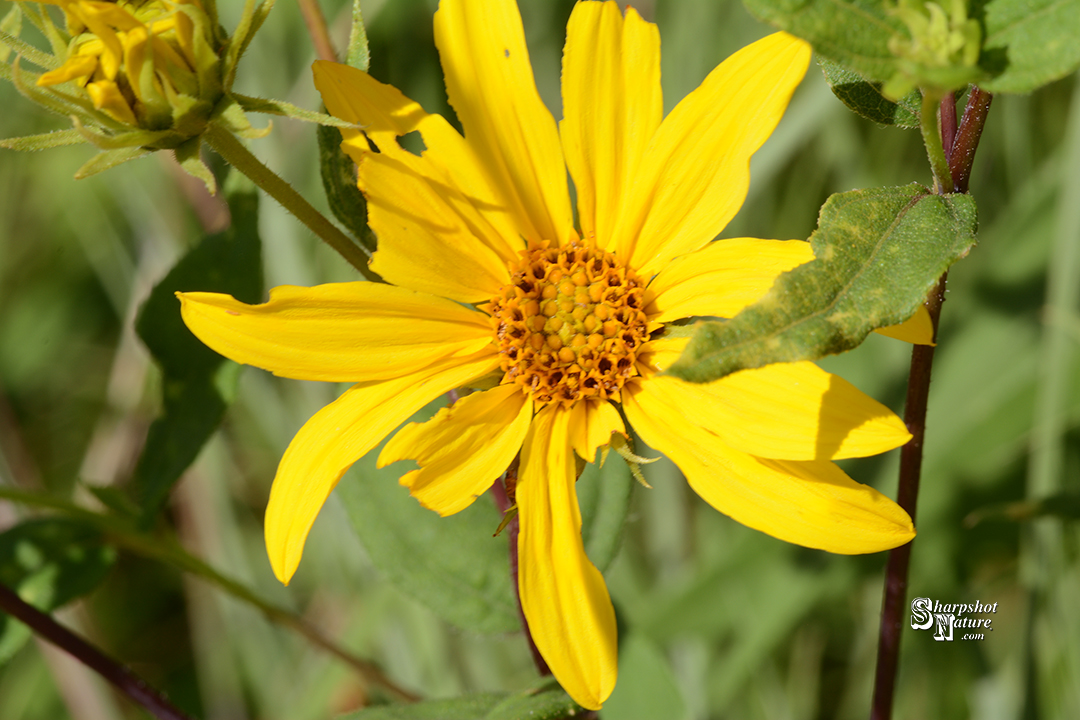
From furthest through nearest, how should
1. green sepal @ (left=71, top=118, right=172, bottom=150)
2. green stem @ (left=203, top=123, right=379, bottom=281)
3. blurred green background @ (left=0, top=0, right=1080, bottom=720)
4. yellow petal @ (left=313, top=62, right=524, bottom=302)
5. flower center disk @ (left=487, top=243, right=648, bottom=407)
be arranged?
blurred green background @ (left=0, top=0, right=1080, bottom=720), flower center disk @ (left=487, top=243, right=648, bottom=407), yellow petal @ (left=313, top=62, right=524, bottom=302), green stem @ (left=203, top=123, right=379, bottom=281), green sepal @ (left=71, top=118, right=172, bottom=150)

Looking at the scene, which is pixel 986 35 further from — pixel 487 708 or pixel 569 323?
pixel 487 708

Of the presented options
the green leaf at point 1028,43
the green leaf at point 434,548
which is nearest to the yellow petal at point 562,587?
the green leaf at point 434,548

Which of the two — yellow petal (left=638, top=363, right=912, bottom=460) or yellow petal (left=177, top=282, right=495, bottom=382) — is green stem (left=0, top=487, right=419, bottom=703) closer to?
yellow petal (left=177, top=282, right=495, bottom=382)

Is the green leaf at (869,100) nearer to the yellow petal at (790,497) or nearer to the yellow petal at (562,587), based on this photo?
the yellow petal at (790,497)

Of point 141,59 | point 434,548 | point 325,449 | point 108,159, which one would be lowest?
point 434,548

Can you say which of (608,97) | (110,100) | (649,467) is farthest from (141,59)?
(649,467)

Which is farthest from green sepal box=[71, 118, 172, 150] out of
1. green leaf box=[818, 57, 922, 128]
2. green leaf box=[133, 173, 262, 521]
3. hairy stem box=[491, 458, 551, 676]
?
green leaf box=[818, 57, 922, 128]
